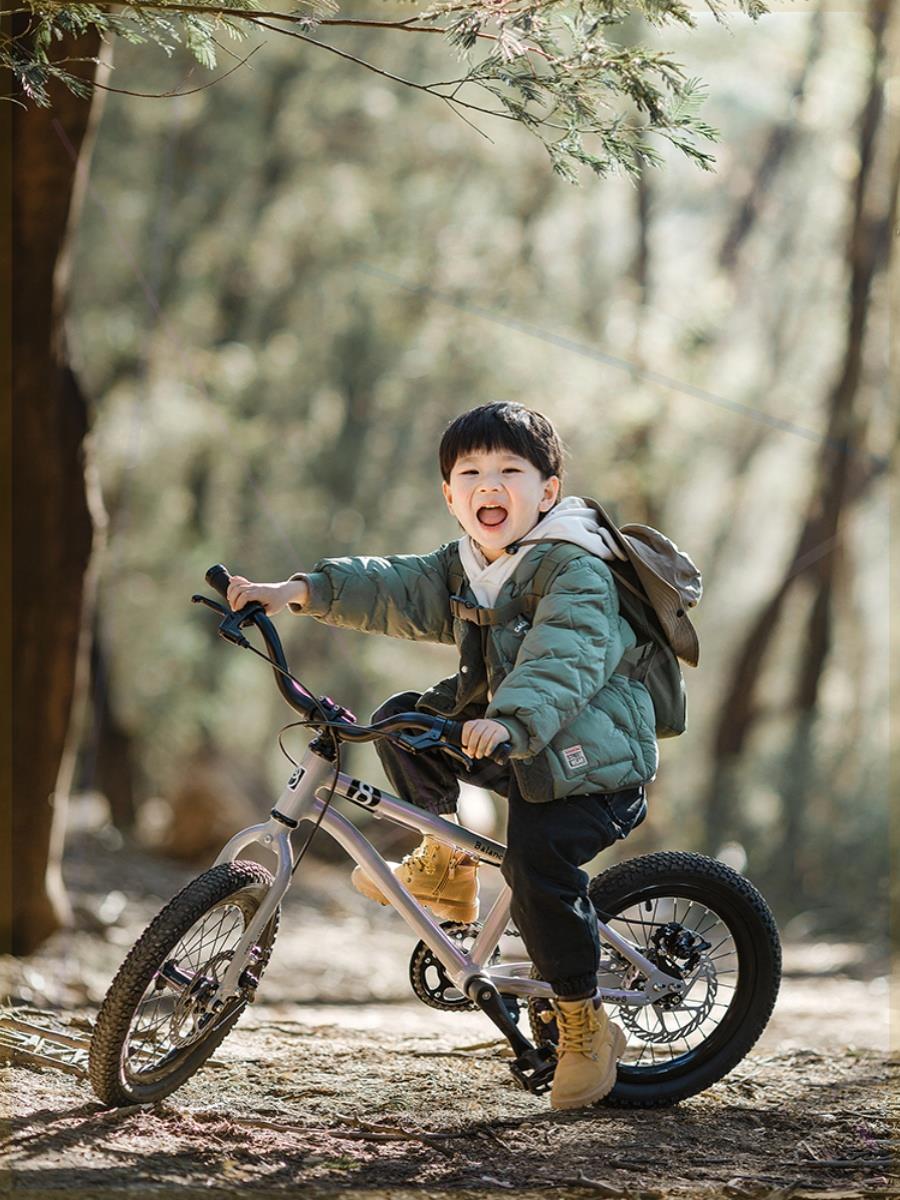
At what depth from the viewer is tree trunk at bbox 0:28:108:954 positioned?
5848 mm

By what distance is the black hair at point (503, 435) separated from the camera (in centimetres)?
364

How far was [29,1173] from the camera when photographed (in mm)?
2949

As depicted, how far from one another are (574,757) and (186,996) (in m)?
1.03

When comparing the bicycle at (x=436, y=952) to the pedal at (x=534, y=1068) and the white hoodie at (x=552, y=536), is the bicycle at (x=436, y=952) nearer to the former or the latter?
the pedal at (x=534, y=1068)

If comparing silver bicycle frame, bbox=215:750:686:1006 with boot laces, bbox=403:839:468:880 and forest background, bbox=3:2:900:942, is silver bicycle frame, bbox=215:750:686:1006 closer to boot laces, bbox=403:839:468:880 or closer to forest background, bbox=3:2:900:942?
boot laces, bbox=403:839:468:880

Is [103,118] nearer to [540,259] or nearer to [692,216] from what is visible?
[540,259]

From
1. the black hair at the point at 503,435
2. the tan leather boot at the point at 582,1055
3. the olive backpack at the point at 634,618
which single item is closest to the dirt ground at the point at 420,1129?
the tan leather boot at the point at 582,1055

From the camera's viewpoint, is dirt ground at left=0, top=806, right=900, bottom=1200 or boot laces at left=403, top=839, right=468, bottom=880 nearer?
dirt ground at left=0, top=806, right=900, bottom=1200

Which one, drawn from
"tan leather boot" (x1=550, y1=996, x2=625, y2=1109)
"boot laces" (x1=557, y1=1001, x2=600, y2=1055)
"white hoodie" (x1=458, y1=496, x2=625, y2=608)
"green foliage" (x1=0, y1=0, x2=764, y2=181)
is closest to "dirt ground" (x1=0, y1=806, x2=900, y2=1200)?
"tan leather boot" (x1=550, y1=996, x2=625, y2=1109)

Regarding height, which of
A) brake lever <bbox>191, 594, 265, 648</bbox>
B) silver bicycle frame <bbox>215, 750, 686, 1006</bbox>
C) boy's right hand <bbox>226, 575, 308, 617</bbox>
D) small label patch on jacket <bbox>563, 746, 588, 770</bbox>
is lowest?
silver bicycle frame <bbox>215, 750, 686, 1006</bbox>

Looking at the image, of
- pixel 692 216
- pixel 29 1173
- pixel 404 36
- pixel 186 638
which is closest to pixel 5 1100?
pixel 29 1173

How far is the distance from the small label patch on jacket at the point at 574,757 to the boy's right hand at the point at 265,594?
0.74 m

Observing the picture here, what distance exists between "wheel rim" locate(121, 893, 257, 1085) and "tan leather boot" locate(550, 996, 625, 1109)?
780mm

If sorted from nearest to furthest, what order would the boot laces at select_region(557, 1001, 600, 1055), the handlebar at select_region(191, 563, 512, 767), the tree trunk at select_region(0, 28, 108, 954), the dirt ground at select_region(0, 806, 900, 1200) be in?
the dirt ground at select_region(0, 806, 900, 1200), the handlebar at select_region(191, 563, 512, 767), the boot laces at select_region(557, 1001, 600, 1055), the tree trunk at select_region(0, 28, 108, 954)
